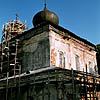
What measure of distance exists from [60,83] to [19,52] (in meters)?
7.79

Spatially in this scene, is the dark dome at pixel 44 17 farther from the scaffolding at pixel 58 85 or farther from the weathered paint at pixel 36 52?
the scaffolding at pixel 58 85

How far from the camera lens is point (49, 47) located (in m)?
14.2

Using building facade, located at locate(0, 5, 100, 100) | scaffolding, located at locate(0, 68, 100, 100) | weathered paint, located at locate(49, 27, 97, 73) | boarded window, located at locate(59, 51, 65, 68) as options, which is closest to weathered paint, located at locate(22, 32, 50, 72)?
building facade, located at locate(0, 5, 100, 100)

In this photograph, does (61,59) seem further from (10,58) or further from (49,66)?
(10,58)

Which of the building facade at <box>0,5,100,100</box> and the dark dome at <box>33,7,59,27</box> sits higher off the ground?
the dark dome at <box>33,7,59,27</box>

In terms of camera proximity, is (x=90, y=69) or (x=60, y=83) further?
(x=90, y=69)

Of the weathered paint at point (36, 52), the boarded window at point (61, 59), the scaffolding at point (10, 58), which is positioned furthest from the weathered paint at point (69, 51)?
the scaffolding at point (10, 58)

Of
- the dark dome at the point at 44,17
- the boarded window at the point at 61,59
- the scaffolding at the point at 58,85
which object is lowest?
the scaffolding at the point at 58,85

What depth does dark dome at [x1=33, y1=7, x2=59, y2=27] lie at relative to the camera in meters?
17.4

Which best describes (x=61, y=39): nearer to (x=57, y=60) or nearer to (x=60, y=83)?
(x=57, y=60)

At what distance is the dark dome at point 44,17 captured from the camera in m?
17.4

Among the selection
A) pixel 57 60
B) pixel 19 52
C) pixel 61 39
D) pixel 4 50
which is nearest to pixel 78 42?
pixel 61 39

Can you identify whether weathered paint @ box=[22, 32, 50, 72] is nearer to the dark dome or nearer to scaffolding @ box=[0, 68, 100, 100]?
scaffolding @ box=[0, 68, 100, 100]

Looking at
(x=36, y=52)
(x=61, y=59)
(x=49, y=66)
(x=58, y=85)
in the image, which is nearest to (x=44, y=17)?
(x=36, y=52)
